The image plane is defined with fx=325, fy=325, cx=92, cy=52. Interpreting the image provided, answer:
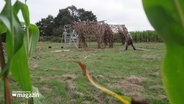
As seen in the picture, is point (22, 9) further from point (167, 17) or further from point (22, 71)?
point (167, 17)

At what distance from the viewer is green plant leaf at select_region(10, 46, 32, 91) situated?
0.51m

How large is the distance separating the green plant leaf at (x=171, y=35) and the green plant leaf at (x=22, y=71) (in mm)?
247

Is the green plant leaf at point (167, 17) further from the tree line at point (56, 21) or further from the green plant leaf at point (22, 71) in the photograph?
the tree line at point (56, 21)

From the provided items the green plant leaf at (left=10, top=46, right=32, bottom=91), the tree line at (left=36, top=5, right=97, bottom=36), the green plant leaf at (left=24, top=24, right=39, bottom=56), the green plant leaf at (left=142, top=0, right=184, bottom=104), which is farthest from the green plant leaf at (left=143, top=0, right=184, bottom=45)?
the tree line at (left=36, top=5, right=97, bottom=36)

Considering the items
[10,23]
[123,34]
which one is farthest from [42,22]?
[10,23]

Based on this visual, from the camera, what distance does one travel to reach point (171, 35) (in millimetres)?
326

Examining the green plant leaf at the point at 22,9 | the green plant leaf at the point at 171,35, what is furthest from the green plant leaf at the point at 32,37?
the green plant leaf at the point at 171,35

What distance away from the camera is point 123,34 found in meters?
11.7

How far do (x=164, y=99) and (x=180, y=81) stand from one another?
6.63ft

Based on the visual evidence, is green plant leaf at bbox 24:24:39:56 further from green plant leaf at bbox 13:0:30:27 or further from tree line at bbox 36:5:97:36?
tree line at bbox 36:5:97:36

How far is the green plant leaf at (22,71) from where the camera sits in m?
0.51

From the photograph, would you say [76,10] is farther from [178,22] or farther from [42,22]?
[178,22]

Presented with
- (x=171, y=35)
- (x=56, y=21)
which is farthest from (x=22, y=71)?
(x=56, y=21)

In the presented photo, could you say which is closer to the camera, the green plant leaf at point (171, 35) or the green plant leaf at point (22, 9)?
the green plant leaf at point (171, 35)
